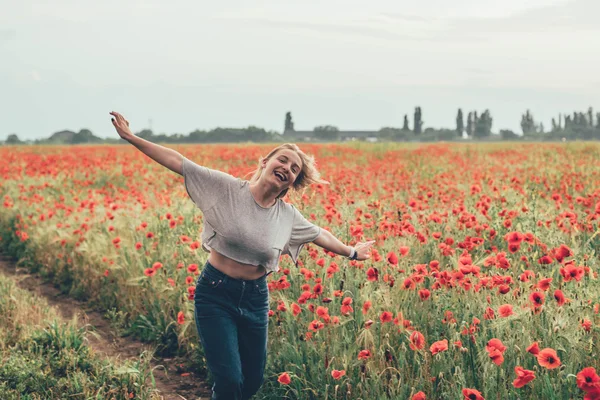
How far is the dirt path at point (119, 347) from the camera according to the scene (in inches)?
167

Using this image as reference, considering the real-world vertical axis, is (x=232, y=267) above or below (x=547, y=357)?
above

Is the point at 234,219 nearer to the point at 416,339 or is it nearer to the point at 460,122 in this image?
the point at 416,339

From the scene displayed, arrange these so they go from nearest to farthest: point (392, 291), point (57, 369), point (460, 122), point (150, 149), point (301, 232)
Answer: point (150, 149) < point (301, 232) < point (392, 291) < point (57, 369) < point (460, 122)

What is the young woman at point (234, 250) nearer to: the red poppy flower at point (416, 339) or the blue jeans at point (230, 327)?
the blue jeans at point (230, 327)

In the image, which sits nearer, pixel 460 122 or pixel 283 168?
pixel 283 168

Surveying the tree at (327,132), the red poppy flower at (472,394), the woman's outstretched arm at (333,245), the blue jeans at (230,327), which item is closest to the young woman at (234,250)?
the blue jeans at (230,327)

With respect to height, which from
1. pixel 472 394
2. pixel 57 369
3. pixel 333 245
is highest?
pixel 333 245

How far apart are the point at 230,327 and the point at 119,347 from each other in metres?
2.35

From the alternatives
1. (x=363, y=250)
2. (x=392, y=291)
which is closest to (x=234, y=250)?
(x=363, y=250)

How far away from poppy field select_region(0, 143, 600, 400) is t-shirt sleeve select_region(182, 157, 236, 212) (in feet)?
1.04

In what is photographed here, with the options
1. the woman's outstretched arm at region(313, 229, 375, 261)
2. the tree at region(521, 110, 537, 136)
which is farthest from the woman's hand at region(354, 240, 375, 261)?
the tree at region(521, 110, 537, 136)

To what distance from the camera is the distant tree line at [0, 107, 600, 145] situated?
46438mm

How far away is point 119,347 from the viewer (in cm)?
505

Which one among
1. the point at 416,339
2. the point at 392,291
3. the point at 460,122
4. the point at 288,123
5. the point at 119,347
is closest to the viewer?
the point at 416,339
